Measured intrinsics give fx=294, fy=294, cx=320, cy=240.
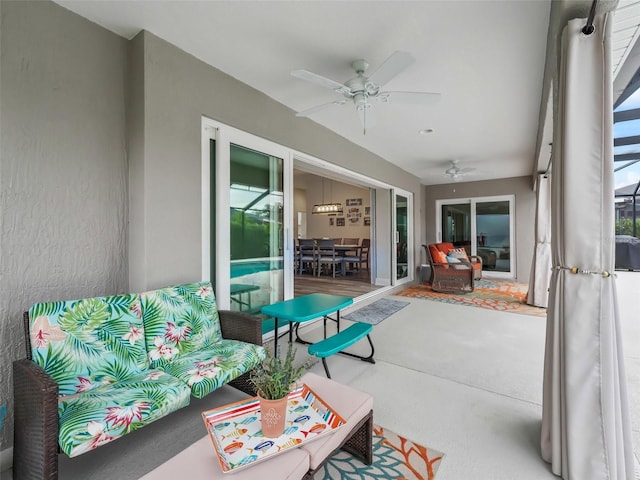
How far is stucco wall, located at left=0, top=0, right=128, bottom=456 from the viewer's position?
5.73ft

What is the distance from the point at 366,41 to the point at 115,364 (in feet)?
9.27

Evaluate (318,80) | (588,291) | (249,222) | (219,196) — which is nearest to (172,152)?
(219,196)

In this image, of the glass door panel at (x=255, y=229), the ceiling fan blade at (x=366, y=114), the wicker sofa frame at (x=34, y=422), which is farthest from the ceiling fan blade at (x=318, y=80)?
the wicker sofa frame at (x=34, y=422)

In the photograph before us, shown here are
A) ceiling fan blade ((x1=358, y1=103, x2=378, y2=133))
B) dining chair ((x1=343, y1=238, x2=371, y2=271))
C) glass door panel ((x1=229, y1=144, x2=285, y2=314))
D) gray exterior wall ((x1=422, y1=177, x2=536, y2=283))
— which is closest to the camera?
ceiling fan blade ((x1=358, y1=103, x2=378, y2=133))

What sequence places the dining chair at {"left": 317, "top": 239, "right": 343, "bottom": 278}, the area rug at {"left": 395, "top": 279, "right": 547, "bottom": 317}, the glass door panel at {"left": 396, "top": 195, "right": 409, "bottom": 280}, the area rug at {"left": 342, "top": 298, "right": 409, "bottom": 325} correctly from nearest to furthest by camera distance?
the area rug at {"left": 342, "top": 298, "right": 409, "bottom": 325} < the area rug at {"left": 395, "top": 279, "right": 547, "bottom": 317} < the glass door panel at {"left": 396, "top": 195, "right": 409, "bottom": 280} < the dining chair at {"left": 317, "top": 239, "right": 343, "bottom": 278}

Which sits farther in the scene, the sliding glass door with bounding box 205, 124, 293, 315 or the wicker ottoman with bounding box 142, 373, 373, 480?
the sliding glass door with bounding box 205, 124, 293, 315

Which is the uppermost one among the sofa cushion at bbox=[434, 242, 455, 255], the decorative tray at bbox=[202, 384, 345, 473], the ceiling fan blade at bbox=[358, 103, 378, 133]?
the ceiling fan blade at bbox=[358, 103, 378, 133]

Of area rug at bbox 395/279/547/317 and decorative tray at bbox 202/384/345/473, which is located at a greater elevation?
decorative tray at bbox 202/384/345/473

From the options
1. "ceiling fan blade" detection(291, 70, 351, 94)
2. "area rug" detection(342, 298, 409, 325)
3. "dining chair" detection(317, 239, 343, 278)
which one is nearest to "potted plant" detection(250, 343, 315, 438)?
"ceiling fan blade" detection(291, 70, 351, 94)

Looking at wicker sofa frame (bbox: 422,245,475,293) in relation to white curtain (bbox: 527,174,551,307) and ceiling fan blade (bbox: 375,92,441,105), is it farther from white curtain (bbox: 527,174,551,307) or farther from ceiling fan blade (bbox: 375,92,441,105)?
ceiling fan blade (bbox: 375,92,441,105)

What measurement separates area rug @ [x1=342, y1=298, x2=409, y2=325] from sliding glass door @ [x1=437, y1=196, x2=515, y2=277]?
399cm

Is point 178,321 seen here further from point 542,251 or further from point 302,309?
point 542,251

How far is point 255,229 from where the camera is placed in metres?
3.15

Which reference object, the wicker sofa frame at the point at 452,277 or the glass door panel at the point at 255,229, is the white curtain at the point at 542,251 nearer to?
the wicker sofa frame at the point at 452,277
